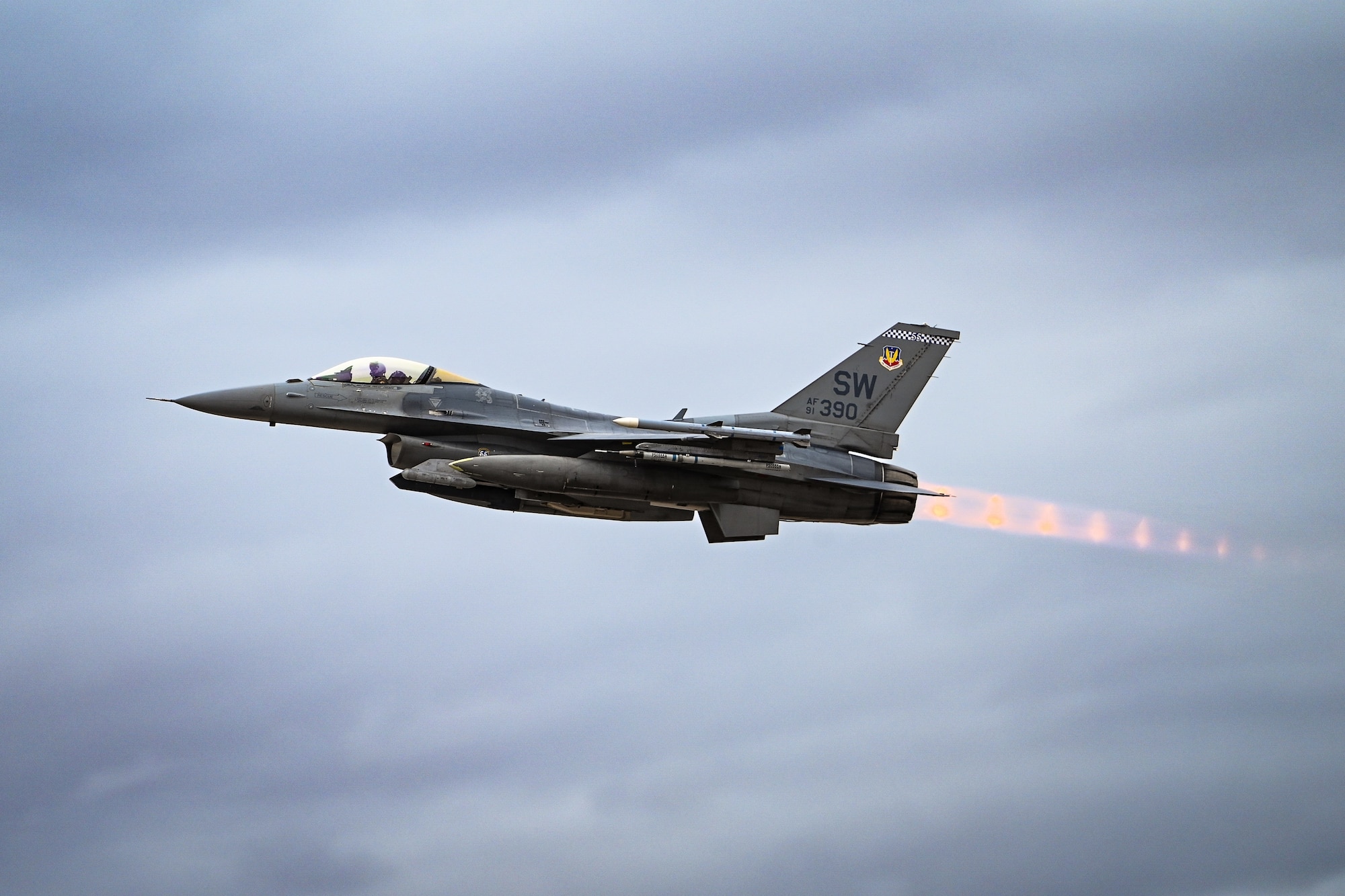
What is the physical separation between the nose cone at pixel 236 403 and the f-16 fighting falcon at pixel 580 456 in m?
0.03

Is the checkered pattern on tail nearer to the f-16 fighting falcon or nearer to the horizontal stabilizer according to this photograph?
the f-16 fighting falcon

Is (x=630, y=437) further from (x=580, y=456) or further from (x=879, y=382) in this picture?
(x=879, y=382)

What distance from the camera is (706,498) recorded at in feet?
118

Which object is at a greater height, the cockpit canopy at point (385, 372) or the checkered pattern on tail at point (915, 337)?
the checkered pattern on tail at point (915, 337)

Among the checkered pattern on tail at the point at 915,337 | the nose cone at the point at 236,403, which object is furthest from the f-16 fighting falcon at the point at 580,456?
the checkered pattern on tail at the point at 915,337

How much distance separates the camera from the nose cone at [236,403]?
34750mm

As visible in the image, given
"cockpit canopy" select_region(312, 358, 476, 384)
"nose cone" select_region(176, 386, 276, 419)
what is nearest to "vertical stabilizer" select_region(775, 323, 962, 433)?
"cockpit canopy" select_region(312, 358, 476, 384)

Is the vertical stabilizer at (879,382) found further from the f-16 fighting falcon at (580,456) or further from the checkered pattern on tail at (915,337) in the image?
the f-16 fighting falcon at (580,456)

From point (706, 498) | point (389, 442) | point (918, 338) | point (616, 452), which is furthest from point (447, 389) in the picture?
point (918, 338)

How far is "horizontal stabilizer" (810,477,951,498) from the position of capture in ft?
119

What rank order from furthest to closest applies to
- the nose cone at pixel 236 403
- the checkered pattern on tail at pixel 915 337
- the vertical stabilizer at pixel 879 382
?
the checkered pattern on tail at pixel 915 337 < the vertical stabilizer at pixel 879 382 < the nose cone at pixel 236 403

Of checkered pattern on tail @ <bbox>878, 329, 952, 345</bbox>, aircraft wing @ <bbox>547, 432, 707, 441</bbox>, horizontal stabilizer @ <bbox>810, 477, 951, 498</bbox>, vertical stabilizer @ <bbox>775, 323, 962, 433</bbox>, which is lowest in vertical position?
horizontal stabilizer @ <bbox>810, 477, 951, 498</bbox>

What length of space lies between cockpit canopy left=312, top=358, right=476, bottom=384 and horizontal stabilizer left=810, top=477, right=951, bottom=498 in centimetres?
887

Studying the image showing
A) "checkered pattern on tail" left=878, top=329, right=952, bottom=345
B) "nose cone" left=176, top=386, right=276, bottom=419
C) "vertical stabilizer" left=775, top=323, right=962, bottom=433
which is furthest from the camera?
"checkered pattern on tail" left=878, top=329, right=952, bottom=345
